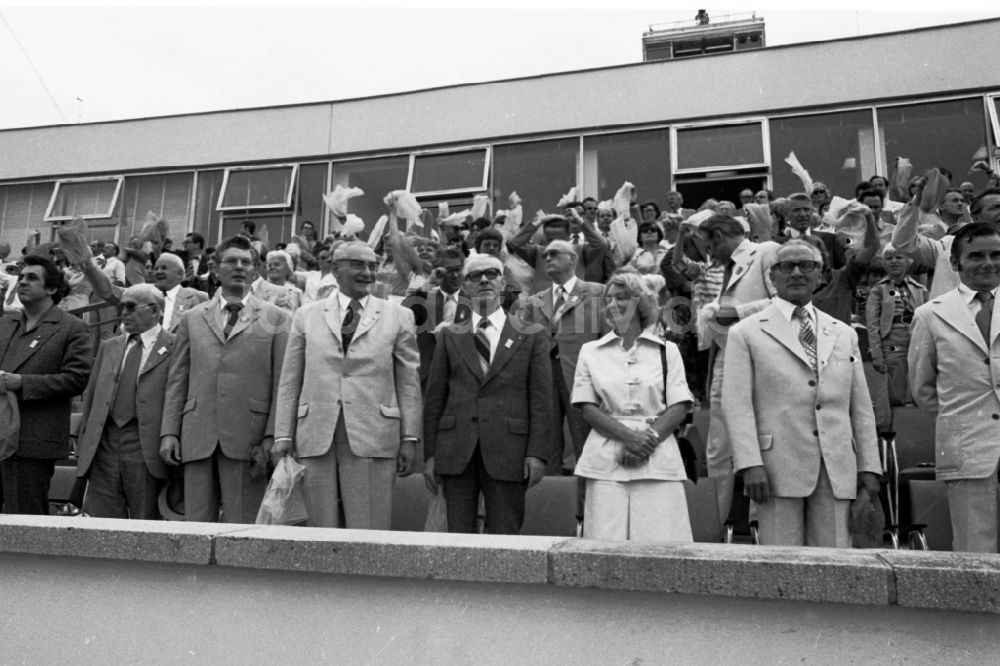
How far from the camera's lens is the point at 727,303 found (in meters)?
4.72

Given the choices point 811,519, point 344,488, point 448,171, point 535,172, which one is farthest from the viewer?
point 448,171

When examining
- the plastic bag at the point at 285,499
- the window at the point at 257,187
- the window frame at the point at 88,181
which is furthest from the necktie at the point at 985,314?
the window frame at the point at 88,181

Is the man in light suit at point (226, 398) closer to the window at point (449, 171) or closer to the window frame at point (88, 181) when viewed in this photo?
the window at point (449, 171)

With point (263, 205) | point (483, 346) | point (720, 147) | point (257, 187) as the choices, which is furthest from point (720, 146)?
point (483, 346)

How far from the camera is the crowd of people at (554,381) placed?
147 inches

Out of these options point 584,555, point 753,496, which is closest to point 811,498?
point 753,496

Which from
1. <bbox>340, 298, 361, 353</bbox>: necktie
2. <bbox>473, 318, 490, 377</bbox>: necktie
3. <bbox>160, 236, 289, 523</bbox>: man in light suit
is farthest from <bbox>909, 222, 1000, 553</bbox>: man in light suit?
<bbox>160, 236, 289, 523</bbox>: man in light suit

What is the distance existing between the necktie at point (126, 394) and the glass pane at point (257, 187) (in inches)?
415

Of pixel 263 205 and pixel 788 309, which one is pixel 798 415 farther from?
pixel 263 205

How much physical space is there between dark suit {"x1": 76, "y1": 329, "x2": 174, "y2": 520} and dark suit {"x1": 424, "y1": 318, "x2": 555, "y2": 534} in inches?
68.9

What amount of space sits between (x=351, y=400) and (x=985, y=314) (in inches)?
122

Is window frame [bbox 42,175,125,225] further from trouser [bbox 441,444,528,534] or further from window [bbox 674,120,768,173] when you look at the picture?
trouser [bbox 441,444,528,534]

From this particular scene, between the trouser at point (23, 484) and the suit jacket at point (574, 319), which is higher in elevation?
the suit jacket at point (574, 319)

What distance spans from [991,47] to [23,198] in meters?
17.8
